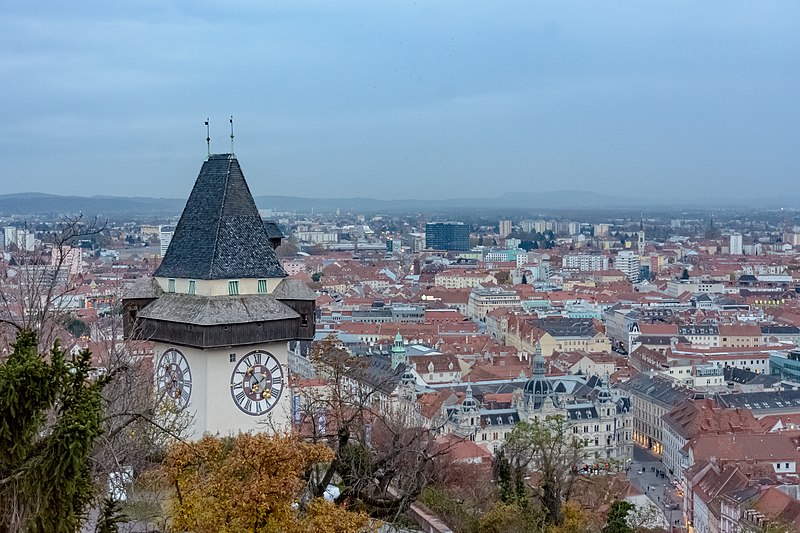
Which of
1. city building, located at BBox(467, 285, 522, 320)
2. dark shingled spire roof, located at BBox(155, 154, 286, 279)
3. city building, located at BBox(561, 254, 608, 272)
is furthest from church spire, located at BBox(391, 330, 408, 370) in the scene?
city building, located at BBox(561, 254, 608, 272)

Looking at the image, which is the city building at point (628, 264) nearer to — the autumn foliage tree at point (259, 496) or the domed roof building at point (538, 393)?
the domed roof building at point (538, 393)

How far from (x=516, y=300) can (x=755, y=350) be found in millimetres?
31416

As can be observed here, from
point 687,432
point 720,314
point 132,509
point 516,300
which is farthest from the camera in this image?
point 516,300

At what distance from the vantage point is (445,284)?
126250 mm

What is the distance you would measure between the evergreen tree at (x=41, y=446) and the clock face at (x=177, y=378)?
26.9 ft

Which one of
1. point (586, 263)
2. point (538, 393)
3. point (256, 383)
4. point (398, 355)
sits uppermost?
point (256, 383)

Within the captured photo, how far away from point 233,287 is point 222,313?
23.4 inches

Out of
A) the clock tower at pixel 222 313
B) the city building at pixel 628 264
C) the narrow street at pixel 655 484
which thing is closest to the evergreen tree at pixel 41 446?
the clock tower at pixel 222 313

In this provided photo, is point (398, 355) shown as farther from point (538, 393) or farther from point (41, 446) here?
point (41, 446)

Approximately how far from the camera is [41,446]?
6.01m

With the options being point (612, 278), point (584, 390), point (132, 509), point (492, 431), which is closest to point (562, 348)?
point (584, 390)

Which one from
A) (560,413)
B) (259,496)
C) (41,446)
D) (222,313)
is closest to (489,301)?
(560,413)

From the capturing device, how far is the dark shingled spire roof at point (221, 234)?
14.6m

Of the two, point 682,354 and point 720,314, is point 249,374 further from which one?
point 720,314
